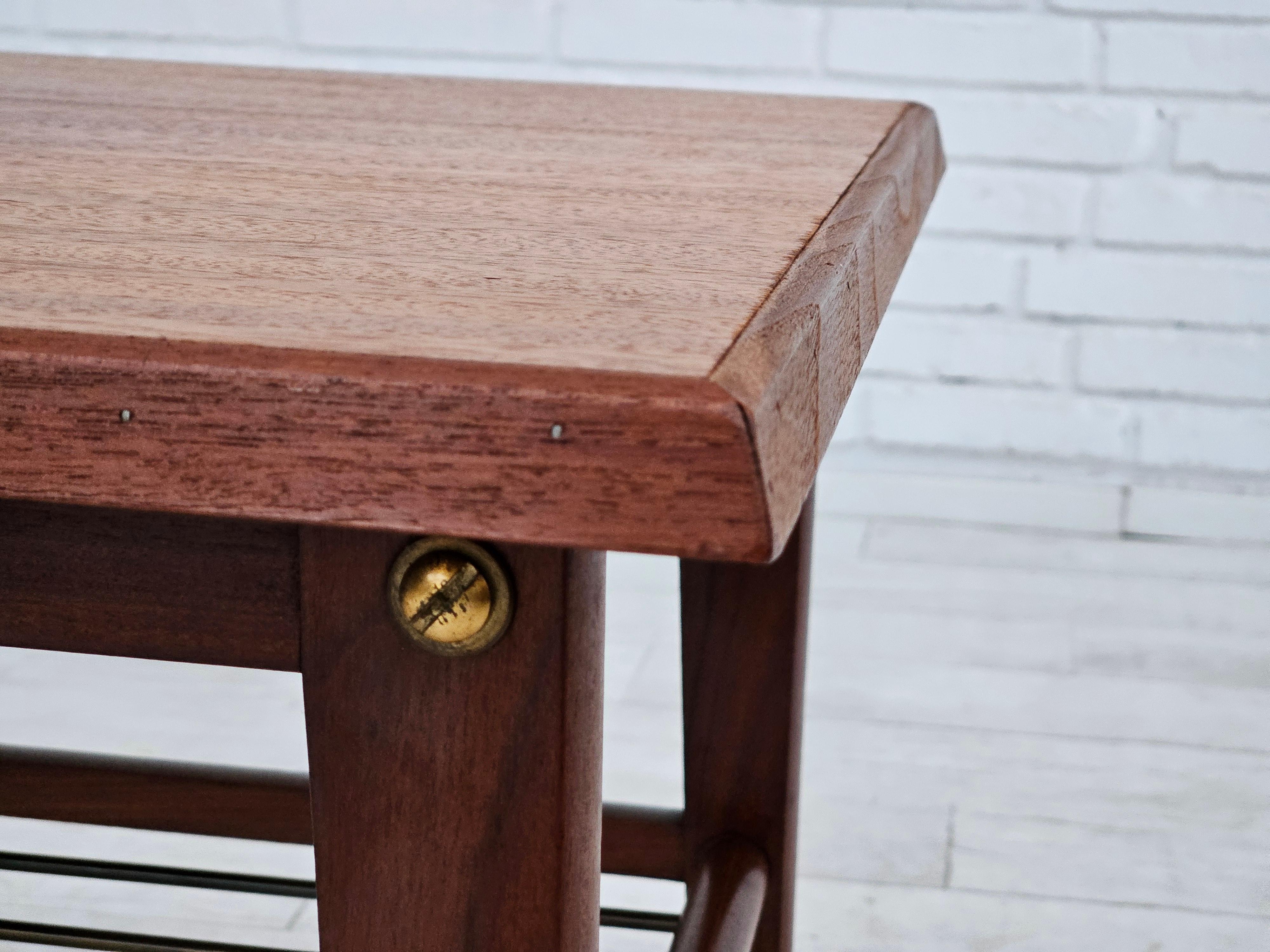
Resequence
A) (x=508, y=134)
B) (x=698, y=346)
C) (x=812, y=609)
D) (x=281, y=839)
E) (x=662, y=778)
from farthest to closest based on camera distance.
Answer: (x=812, y=609) → (x=662, y=778) → (x=281, y=839) → (x=508, y=134) → (x=698, y=346)

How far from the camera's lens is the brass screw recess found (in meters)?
0.30

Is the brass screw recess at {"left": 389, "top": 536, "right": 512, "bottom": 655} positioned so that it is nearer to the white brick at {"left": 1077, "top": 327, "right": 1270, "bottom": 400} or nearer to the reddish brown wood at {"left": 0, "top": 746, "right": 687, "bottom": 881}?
the reddish brown wood at {"left": 0, "top": 746, "right": 687, "bottom": 881}

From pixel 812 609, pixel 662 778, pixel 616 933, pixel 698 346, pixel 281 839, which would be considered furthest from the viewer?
pixel 812 609

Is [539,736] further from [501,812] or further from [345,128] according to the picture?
[345,128]

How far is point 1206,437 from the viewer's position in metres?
1.71

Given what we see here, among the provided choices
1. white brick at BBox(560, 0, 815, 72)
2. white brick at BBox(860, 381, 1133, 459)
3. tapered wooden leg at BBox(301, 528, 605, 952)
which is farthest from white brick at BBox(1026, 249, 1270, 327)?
tapered wooden leg at BBox(301, 528, 605, 952)

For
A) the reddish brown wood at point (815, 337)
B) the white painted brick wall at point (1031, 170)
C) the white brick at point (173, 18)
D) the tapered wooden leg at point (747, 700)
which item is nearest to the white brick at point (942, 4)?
the white painted brick wall at point (1031, 170)

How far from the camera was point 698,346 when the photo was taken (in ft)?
0.92

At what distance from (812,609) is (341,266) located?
1.19 meters

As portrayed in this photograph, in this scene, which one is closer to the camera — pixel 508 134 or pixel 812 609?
pixel 508 134

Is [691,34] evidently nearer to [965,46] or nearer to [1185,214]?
[965,46]

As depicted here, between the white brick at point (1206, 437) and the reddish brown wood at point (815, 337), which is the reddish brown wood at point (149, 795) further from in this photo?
the white brick at point (1206, 437)

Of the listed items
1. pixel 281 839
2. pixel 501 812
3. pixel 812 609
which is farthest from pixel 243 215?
pixel 812 609

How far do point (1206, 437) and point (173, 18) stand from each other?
4.19 feet
